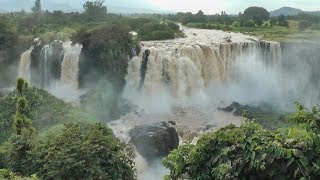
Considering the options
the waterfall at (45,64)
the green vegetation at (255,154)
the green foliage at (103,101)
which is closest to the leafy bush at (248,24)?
the green foliage at (103,101)

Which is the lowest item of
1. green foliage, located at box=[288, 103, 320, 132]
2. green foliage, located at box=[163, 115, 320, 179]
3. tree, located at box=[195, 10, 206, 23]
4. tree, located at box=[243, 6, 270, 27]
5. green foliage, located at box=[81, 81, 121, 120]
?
green foliage, located at box=[81, 81, 121, 120]

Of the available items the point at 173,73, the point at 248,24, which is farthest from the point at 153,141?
the point at 248,24

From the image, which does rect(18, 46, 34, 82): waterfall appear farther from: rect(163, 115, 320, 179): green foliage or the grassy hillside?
rect(163, 115, 320, 179): green foliage

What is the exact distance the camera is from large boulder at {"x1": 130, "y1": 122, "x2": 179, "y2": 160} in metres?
18.0

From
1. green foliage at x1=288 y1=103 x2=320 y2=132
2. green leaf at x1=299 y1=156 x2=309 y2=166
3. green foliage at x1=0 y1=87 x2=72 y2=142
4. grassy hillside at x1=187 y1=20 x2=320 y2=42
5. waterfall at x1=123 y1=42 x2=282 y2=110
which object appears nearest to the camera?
green leaf at x1=299 y1=156 x2=309 y2=166

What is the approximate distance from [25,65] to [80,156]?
2027cm

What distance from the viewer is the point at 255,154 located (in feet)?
19.1

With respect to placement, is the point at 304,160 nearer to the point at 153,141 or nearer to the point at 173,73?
the point at 153,141

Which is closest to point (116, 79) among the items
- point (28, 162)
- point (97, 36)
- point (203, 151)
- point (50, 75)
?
point (97, 36)

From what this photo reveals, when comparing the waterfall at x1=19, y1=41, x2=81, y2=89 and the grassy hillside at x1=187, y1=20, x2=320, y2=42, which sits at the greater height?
the grassy hillside at x1=187, y1=20, x2=320, y2=42

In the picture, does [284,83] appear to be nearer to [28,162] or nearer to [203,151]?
[28,162]

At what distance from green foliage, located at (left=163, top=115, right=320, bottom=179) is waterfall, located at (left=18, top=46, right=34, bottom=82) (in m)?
24.9

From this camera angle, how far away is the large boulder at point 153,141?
1795 cm

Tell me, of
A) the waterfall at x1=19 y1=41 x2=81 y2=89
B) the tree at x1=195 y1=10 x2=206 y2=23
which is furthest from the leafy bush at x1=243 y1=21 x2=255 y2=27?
the waterfall at x1=19 y1=41 x2=81 y2=89
